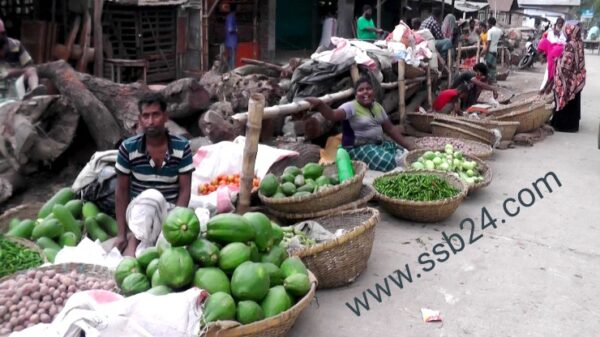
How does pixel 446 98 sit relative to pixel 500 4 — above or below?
below

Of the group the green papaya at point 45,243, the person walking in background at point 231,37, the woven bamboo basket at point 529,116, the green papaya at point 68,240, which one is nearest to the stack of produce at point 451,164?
the woven bamboo basket at point 529,116

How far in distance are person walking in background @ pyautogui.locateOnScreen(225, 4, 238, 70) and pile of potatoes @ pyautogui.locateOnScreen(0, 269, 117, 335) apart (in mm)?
11390

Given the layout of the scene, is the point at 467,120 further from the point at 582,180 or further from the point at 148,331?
the point at 148,331

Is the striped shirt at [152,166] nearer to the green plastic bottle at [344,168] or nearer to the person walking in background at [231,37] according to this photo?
the green plastic bottle at [344,168]

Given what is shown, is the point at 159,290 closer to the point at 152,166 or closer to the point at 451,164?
the point at 152,166

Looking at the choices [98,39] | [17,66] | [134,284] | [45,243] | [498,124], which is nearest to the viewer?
[134,284]

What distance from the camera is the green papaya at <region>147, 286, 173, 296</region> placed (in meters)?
2.55

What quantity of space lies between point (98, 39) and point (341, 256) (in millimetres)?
8068

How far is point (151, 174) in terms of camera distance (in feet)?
12.3

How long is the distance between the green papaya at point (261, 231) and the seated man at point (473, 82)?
6.49 meters

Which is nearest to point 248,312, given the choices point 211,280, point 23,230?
point 211,280

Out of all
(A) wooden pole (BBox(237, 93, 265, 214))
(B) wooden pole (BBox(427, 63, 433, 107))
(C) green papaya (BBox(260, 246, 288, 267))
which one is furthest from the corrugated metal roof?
(C) green papaya (BBox(260, 246, 288, 267))

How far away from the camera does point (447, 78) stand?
10.9 meters

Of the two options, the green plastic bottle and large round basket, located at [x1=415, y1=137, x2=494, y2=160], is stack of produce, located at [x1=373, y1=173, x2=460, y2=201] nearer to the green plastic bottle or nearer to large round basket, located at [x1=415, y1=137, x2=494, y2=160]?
the green plastic bottle
